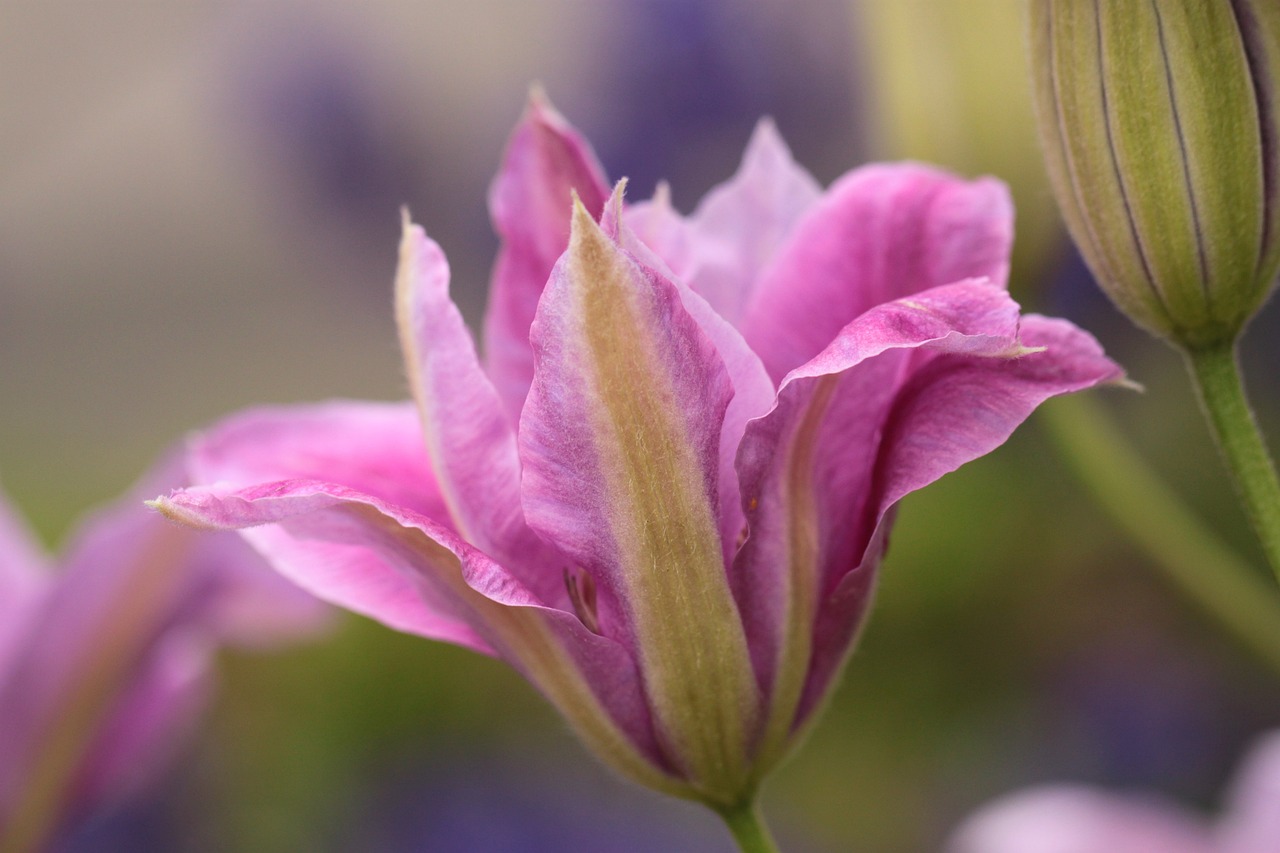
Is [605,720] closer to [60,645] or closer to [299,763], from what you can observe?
[60,645]

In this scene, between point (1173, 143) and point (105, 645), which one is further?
point (105, 645)

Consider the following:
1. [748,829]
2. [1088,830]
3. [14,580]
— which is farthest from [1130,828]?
[14,580]

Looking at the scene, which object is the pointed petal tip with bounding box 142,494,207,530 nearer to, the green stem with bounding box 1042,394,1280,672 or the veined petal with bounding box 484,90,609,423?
the veined petal with bounding box 484,90,609,423

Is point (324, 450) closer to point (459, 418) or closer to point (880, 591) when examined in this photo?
point (459, 418)

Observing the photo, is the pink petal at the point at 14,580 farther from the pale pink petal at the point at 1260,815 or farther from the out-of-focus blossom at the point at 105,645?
the pale pink petal at the point at 1260,815

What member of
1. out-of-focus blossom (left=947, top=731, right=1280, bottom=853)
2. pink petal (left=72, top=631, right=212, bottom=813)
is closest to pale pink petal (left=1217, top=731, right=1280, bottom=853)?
out-of-focus blossom (left=947, top=731, right=1280, bottom=853)

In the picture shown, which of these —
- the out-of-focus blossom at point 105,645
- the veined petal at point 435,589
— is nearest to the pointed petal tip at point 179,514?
the veined petal at point 435,589

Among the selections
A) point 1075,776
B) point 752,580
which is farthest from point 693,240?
point 1075,776
